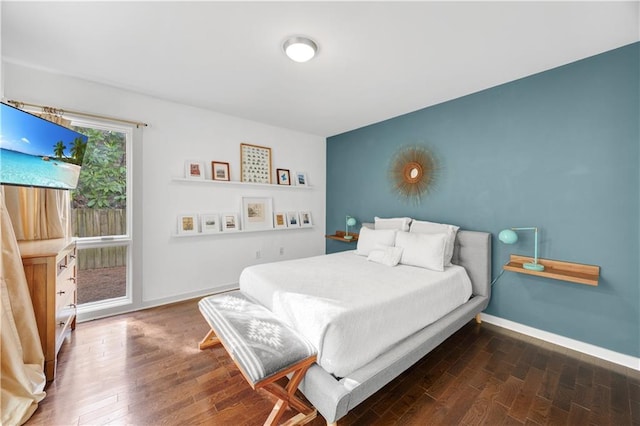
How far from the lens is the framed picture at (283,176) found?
13.7ft

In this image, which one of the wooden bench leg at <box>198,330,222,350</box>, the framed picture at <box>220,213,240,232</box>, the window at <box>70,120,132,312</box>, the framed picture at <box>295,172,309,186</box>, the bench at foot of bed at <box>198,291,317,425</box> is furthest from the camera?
the framed picture at <box>295,172,309,186</box>

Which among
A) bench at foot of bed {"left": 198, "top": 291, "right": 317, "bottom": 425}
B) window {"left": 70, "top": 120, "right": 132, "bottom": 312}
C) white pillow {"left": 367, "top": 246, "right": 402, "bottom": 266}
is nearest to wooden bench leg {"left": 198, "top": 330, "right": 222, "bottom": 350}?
bench at foot of bed {"left": 198, "top": 291, "right": 317, "bottom": 425}

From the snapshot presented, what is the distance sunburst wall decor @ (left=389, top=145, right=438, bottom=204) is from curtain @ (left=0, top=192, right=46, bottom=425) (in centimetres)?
373

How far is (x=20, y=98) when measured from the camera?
240 centimetres

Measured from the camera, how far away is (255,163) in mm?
3918

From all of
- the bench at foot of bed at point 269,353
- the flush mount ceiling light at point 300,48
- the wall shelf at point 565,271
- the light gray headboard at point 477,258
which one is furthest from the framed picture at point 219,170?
the wall shelf at point 565,271

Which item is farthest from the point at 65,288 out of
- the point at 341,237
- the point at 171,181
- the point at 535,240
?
the point at 535,240

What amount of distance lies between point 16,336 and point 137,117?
2.35m

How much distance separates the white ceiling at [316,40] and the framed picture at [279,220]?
1884 mm

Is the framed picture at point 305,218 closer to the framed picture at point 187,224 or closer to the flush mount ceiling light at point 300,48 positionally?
the framed picture at point 187,224

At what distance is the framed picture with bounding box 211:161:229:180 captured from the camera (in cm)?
350

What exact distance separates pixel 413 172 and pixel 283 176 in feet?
6.65

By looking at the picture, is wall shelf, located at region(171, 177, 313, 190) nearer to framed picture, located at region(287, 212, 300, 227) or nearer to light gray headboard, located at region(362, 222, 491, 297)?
framed picture, located at region(287, 212, 300, 227)

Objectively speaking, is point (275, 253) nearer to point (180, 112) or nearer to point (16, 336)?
point (180, 112)
